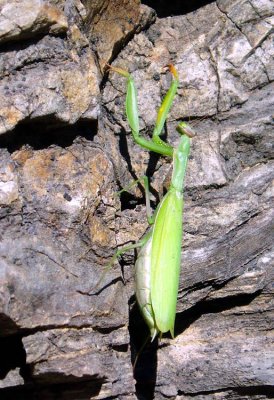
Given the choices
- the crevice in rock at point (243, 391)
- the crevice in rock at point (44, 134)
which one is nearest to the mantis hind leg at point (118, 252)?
the crevice in rock at point (44, 134)

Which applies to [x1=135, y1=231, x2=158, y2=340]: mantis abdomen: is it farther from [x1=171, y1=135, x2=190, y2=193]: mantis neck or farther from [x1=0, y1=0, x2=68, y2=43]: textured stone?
[x1=0, y1=0, x2=68, y2=43]: textured stone

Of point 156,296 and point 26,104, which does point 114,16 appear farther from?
point 156,296

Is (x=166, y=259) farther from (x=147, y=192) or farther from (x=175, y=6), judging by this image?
(x=175, y=6)

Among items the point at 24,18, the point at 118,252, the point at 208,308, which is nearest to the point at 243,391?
the point at 208,308

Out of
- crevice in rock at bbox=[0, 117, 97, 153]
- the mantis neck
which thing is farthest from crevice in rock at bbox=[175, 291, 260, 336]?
crevice in rock at bbox=[0, 117, 97, 153]

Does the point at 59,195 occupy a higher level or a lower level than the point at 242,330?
higher

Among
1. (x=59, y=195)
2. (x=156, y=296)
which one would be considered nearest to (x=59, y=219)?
(x=59, y=195)
